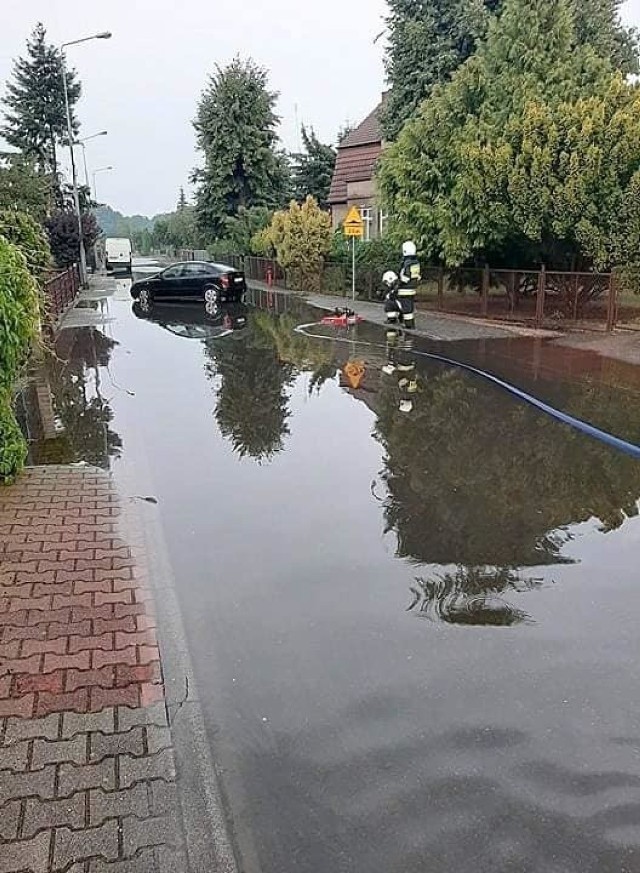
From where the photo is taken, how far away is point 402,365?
1337 centimetres

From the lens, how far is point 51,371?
1314cm

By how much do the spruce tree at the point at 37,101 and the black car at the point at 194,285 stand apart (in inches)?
979

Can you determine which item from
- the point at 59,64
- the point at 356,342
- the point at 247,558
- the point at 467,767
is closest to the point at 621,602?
the point at 467,767

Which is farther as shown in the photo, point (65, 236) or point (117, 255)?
point (117, 255)

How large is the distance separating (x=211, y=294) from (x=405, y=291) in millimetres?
9777

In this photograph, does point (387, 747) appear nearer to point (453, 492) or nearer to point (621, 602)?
point (621, 602)

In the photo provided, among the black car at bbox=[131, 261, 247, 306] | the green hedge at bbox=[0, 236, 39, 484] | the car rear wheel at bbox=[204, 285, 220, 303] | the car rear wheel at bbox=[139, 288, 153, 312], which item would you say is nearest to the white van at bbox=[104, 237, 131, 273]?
the car rear wheel at bbox=[139, 288, 153, 312]

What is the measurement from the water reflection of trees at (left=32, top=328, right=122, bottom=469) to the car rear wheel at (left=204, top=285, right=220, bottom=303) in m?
8.97

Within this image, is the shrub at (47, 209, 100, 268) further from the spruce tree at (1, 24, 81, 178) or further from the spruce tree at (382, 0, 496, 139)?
the spruce tree at (382, 0, 496, 139)

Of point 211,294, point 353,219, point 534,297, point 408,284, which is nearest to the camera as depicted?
point 408,284

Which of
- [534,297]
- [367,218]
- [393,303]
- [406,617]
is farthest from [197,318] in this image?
[406,617]

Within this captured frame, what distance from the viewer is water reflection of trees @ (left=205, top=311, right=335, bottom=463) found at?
346 inches

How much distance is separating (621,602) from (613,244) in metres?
13.3

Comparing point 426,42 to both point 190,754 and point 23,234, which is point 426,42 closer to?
point 23,234
